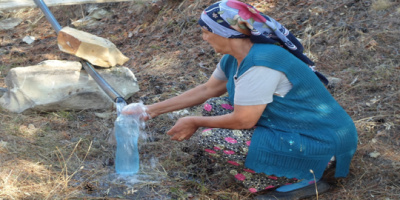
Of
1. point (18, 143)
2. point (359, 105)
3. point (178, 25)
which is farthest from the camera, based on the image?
point (178, 25)

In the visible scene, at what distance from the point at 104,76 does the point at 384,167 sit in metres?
2.65

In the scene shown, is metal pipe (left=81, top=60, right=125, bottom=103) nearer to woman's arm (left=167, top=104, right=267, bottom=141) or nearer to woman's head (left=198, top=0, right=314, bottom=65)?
woman's arm (left=167, top=104, right=267, bottom=141)

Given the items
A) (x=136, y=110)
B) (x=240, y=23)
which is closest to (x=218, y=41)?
(x=240, y=23)

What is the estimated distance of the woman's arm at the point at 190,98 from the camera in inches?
116

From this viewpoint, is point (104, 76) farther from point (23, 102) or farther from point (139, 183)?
point (139, 183)

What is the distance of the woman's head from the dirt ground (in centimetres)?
96

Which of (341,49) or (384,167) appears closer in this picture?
(384,167)

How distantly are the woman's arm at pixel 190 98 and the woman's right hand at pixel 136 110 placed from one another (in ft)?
0.11

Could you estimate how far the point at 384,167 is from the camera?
282 centimetres

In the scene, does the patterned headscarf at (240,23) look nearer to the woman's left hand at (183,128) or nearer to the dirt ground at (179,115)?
the woman's left hand at (183,128)

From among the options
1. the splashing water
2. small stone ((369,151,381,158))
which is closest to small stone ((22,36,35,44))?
the splashing water

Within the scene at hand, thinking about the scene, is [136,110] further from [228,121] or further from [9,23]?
[9,23]

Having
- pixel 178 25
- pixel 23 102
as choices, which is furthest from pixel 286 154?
pixel 178 25

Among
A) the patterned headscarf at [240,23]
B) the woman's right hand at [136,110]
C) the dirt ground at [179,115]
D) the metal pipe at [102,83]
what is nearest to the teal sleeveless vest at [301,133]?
the patterned headscarf at [240,23]
